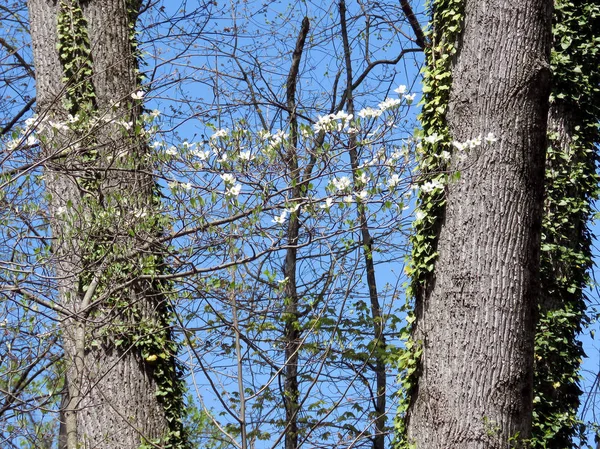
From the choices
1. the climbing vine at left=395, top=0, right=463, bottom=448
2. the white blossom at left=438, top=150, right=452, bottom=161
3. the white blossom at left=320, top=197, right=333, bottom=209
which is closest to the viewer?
the white blossom at left=320, top=197, right=333, bottom=209

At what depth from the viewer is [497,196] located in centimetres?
525

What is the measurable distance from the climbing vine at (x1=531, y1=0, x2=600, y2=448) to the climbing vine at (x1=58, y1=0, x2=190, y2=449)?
316 cm

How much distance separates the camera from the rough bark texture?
5.06 m

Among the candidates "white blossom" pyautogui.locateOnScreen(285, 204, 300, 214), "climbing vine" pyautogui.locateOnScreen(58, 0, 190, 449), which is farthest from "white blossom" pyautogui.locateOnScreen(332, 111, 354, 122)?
"climbing vine" pyautogui.locateOnScreen(58, 0, 190, 449)

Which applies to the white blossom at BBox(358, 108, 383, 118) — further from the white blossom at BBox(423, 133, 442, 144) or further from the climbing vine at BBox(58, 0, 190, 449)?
the climbing vine at BBox(58, 0, 190, 449)

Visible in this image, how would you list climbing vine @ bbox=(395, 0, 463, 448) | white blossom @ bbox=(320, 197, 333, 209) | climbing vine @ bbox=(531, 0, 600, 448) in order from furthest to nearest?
climbing vine @ bbox=(531, 0, 600, 448) → climbing vine @ bbox=(395, 0, 463, 448) → white blossom @ bbox=(320, 197, 333, 209)

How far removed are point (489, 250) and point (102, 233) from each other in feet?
8.78

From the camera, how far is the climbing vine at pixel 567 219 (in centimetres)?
648

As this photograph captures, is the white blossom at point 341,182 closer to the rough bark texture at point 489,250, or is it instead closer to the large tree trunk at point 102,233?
the rough bark texture at point 489,250

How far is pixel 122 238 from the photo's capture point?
5348mm

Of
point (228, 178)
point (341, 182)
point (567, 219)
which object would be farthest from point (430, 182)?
point (567, 219)

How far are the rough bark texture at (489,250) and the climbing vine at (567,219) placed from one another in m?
1.42

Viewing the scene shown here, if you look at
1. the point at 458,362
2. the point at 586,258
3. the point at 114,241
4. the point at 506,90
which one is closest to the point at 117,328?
the point at 114,241

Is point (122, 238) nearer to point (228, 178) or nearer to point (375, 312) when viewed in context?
point (228, 178)
